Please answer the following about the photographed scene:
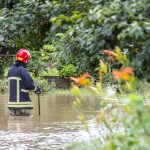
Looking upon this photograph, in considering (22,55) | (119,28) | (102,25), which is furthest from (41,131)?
(119,28)

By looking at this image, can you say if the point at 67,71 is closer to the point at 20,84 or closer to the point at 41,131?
the point at 20,84

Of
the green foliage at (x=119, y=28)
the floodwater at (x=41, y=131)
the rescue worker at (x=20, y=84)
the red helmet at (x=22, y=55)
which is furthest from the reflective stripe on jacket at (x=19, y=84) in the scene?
the green foliage at (x=119, y=28)

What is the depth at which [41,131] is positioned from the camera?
10.3 metres

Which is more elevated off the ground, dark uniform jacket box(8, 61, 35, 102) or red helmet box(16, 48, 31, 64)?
red helmet box(16, 48, 31, 64)

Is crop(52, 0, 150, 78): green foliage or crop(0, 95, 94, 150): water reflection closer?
crop(52, 0, 150, 78): green foliage

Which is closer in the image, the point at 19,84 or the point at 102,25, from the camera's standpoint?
the point at 102,25

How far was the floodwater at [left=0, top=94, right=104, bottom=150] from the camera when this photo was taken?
8617mm

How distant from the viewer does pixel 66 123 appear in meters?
11.5

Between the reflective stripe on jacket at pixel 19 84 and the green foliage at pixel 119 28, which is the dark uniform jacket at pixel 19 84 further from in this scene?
the green foliage at pixel 119 28

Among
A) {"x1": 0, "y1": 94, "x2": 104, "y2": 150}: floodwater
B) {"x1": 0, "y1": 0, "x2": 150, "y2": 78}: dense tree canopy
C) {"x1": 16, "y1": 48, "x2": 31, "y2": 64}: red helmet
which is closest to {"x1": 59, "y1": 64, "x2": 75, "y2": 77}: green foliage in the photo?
{"x1": 0, "y1": 94, "x2": 104, "y2": 150}: floodwater

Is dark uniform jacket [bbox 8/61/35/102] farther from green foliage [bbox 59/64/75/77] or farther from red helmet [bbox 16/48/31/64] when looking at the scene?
green foliage [bbox 59/64/75/77]

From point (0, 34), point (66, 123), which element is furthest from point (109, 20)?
point (66, 123)

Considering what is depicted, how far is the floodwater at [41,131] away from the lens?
28.3 feet

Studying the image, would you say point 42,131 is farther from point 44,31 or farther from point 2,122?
point 44,31
